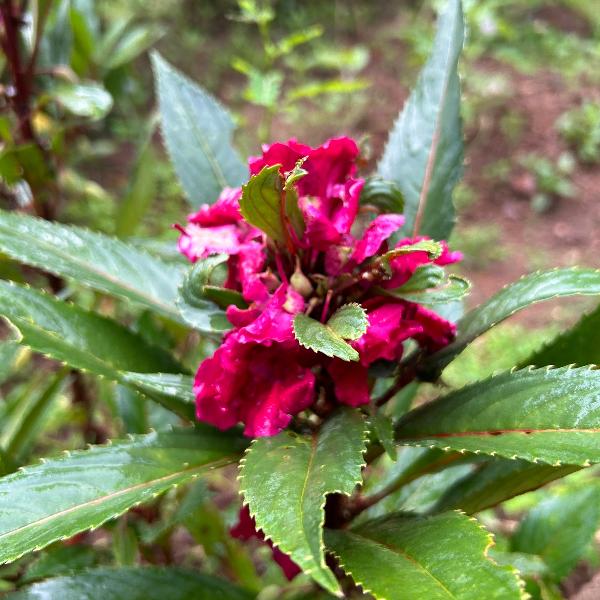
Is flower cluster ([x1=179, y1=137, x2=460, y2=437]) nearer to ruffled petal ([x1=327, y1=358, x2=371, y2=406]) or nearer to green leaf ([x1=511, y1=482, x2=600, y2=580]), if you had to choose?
ruffled petal ([x1=327, y1=358, x2=371, y2=406])

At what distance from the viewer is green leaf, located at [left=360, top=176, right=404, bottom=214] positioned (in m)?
0.66

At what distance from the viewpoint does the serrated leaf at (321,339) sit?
→ 509 millimetres

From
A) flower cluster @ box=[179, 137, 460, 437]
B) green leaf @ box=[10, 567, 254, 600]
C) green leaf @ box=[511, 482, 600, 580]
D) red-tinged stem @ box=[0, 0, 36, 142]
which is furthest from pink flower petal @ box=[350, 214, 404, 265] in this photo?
red-tinged stem @ box=[0, 0, 36, 142]

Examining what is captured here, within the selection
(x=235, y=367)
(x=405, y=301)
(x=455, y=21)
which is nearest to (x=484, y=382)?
(x=405, y=301)

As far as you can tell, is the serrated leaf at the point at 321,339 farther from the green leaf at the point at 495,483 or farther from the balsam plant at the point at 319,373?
the green leaf at the point at 495,483

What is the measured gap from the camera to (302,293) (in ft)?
2.03

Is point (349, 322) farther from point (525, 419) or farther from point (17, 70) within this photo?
point (17, 70)

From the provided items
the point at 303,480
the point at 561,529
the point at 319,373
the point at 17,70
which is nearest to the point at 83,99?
the point at 17,70

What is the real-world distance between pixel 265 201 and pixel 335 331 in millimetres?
118

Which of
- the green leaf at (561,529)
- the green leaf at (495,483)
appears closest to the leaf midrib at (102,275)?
the green leaf at (495,483)

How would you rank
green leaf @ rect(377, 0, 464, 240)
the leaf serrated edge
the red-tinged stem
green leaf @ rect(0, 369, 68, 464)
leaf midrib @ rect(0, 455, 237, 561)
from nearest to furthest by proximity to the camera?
1. the leaf serrated edge
2. leaf midrib @ rect(0, 455, 237, 561)
3. green leaf @ rect(377, 0, 464, 240)
4. green leaf @ rect(0, 369, 68, 464)
5. the red-tinged stem

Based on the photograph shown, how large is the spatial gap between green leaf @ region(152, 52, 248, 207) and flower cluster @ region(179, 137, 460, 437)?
0.67 ft

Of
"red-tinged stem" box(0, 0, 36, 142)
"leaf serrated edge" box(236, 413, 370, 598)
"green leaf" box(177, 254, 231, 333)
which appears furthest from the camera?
"red-tinged stem" box(0, 0, 36, 142)

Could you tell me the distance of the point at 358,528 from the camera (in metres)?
0.67
